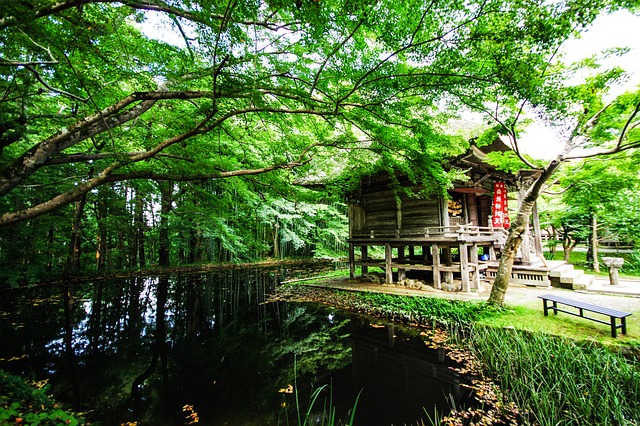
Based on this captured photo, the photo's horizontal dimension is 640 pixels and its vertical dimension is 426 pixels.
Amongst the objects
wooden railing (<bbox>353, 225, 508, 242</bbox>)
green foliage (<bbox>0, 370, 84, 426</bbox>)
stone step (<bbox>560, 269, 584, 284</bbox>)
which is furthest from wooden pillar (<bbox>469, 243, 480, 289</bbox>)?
green foliage (<bbox>0, 370, 84, 426</bbox>)

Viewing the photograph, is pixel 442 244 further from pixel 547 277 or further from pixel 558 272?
pixel 558 272

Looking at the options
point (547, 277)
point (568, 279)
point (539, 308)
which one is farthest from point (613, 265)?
point (539, 308)

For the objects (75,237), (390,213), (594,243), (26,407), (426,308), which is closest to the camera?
(26,407)

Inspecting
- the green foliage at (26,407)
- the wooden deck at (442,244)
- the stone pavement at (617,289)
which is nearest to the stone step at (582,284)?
the stone pavement at (617,289)

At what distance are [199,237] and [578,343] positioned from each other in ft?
71.9

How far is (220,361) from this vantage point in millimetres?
5613

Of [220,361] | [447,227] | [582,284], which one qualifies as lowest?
[220,361]

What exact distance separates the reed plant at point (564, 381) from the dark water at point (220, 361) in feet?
2.74

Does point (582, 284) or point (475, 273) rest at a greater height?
point (475, 273)

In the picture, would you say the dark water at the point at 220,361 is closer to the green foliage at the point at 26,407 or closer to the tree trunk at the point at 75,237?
the green foliage at the point at 26,407

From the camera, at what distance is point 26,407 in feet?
10.5

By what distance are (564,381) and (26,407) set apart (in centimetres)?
704

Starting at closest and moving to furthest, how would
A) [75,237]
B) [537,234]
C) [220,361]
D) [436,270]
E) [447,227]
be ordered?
[220,361], [447,227], [436,270], [537,234], [75,237]

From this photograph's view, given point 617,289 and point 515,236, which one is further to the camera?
Answer: point 617,289
